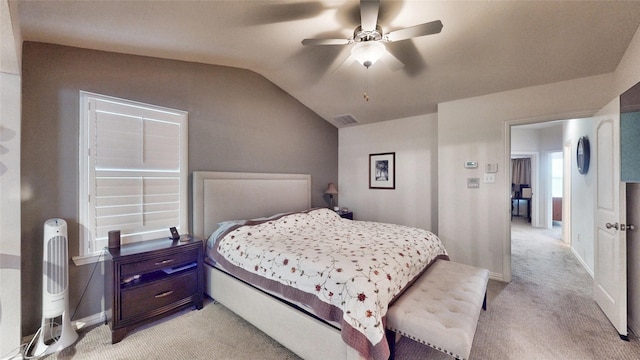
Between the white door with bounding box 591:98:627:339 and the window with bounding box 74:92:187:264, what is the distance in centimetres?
429

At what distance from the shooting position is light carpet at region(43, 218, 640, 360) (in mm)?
1966

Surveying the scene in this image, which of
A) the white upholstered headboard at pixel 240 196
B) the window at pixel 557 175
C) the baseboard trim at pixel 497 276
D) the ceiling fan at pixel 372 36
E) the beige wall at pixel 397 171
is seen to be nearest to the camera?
the ceiling fan at pixel 372 36

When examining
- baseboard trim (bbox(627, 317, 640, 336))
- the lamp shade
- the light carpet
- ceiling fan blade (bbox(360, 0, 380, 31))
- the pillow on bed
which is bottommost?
the light carpet

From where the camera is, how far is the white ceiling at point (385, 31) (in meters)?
1.97

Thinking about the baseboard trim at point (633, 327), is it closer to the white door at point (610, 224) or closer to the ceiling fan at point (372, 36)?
the white door at point (610, 224)

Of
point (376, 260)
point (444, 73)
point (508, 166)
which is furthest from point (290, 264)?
point (508, 166)

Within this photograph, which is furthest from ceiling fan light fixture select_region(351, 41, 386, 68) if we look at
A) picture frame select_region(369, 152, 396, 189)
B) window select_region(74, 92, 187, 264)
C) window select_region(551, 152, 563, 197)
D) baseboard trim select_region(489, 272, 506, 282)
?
window select_region(551, 152, 563, 197)

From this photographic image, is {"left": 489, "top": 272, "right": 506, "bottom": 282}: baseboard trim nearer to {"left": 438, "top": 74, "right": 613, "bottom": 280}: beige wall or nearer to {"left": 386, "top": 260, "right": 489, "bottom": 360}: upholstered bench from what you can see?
{"left": 438, "top": 74, "right": 613, "bottom": 280}: beige wall

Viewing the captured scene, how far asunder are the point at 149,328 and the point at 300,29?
3196 millimetres

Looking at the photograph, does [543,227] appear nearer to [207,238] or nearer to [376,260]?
[376,260]

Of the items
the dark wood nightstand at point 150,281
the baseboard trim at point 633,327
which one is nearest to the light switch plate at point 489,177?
the baseboard trim at point 633,327

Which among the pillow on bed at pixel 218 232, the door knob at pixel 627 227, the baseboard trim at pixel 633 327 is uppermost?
the door knob at pixel 627 227

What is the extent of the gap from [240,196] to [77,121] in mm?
1799

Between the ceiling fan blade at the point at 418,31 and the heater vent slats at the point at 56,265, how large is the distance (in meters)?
3.12
